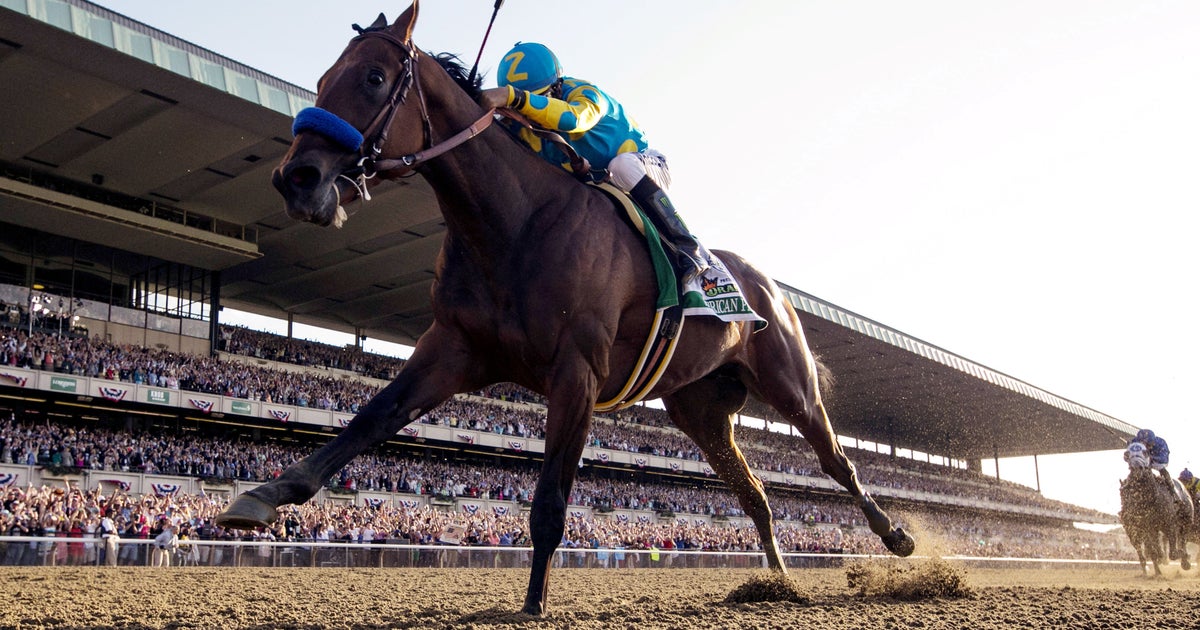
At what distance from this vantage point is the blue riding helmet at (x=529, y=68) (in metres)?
5.31

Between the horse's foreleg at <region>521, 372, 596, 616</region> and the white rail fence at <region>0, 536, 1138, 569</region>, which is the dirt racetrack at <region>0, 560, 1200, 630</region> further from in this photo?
the white rail fence at <region>0, 536, 1138, 569</region>

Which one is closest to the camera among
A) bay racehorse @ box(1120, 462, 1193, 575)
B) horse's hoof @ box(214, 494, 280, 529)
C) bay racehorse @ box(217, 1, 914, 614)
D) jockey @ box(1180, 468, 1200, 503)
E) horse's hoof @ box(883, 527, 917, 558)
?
horse's hoof @ box(214, 494, 280, 529)

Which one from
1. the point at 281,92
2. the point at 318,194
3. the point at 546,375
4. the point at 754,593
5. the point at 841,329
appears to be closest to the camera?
the point at 318,194

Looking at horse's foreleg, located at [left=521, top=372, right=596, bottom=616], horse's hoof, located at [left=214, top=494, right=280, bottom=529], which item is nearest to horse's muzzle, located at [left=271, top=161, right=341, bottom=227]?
horse's hoof, located at [left=214, top=494, right=280, bottom=529]

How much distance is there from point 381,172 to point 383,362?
35.0 m

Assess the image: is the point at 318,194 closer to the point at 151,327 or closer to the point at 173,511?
the point at 173,511

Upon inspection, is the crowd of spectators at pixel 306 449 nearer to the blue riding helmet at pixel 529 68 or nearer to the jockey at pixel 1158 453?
the jockey at pixel 1158 453

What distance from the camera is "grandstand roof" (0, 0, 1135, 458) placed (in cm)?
1980

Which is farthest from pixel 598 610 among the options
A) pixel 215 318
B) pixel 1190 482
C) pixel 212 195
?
pixel 215 318

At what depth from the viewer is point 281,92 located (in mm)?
21578

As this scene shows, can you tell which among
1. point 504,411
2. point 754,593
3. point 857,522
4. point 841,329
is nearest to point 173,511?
point 754,593

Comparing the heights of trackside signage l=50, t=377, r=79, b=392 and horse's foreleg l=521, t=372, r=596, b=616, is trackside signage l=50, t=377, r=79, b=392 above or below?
above

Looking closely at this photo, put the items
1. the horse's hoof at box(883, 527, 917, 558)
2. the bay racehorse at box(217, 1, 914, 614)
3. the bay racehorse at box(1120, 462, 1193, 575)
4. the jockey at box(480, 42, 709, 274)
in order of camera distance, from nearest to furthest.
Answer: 1. the bay racehorse at box(217, 1, 914, 614)
2. the jockey at box(480, 42, 709, 274)
3. the horse's hoof at box(883, 527, 917, 558)
4. the bay racehorse at box(1120, 462, 1193, 575)

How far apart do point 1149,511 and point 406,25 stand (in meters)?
13.3
